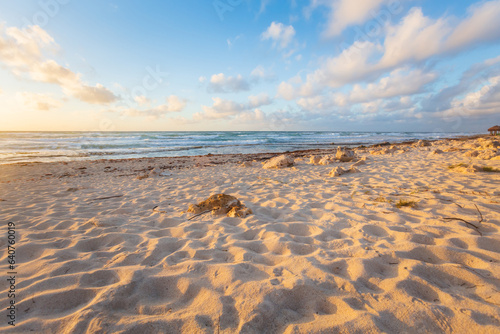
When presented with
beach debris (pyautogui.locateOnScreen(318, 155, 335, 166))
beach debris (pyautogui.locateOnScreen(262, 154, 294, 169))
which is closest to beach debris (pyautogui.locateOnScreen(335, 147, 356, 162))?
beach debris (pyautogui.locateOnScreen(318, 155, 335, 166))

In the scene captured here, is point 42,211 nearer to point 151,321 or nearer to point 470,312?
point 151,321

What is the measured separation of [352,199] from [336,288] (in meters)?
2.42

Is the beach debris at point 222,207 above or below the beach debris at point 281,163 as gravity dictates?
above

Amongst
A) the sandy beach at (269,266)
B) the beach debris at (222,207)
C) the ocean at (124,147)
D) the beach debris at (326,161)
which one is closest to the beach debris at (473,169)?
the sandy beach at (269,266)

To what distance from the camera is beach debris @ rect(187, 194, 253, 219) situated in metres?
3.29

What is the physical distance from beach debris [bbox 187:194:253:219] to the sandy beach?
4.8 inches

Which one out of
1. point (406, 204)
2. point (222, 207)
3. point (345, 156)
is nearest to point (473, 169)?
point (406, 204)

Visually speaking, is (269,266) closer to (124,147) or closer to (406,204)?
(406,204)

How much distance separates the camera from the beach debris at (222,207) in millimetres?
3290

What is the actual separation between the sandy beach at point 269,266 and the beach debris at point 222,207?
0.40ft

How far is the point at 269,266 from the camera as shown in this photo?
6.29ft

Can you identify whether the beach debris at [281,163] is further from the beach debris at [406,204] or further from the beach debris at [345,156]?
the beach debris at [406,204]

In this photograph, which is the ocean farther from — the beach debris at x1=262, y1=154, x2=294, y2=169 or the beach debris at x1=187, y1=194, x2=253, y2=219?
A: the beach debris at x1=187, y1=194, x2=253, y2=219

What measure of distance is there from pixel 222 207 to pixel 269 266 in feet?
5.60
